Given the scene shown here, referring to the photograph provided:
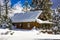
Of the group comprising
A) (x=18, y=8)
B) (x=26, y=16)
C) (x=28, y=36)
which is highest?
(x=18, y=8)

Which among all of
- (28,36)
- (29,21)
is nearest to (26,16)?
(29,21)

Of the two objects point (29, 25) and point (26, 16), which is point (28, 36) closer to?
point (29, 25)

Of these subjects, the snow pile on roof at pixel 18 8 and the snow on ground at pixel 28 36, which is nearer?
A: the snow on ground at pixel 28 36

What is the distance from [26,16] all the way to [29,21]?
85 mm

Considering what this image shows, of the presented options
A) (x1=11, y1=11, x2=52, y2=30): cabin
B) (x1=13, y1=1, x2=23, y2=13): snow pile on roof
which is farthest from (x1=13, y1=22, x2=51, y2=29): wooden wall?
(x1=13, y1=1, x2=23, y2=13): snow pile on roof

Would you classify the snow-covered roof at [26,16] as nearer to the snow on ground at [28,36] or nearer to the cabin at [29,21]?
the cabin at [29,21]

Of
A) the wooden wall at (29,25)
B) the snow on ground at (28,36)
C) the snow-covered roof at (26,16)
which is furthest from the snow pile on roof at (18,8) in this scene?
the snow on ground at (28,36)

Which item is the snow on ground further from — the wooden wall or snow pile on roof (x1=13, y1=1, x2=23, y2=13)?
snow pile on roof (x1=13, y1=1, x2=23, y2=13)

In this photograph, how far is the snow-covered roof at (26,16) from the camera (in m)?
2.99

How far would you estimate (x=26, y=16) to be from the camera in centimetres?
303

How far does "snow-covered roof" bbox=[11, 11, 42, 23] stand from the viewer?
2990 millimetres

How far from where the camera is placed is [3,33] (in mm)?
3002

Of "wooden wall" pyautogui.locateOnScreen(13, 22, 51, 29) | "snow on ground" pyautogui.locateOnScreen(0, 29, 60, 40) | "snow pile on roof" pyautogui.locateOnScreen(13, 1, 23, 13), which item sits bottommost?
"snow on ground" pyautogui.locateOnScreen(0, 29, 60, 40)

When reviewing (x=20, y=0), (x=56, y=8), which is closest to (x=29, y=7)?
(x=20, y=0)
